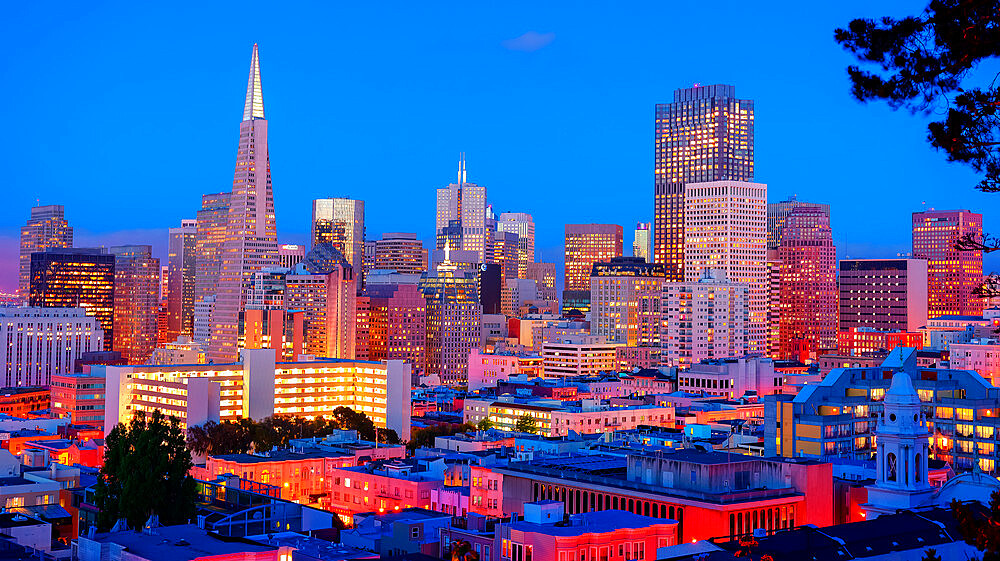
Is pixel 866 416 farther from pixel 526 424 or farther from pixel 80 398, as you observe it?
pixel 80 398

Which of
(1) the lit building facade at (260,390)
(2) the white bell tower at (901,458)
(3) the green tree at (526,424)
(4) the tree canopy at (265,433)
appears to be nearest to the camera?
(2) the white bell tower at (901,458)

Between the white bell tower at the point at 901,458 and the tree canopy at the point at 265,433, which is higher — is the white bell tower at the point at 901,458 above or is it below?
above

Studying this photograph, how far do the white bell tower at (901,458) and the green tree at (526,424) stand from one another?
98604mm

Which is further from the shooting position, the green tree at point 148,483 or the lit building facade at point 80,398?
the lit building facade at point 80,398

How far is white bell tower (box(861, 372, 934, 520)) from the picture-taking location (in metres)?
66.6

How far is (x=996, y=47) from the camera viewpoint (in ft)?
78.0

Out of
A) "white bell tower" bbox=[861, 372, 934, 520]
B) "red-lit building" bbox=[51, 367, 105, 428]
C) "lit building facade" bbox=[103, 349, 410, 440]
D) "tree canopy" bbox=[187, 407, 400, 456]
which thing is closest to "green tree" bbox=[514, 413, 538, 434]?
"tree canopy" bbox=[187, 407, 400, 456]

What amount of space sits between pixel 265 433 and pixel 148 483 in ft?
225

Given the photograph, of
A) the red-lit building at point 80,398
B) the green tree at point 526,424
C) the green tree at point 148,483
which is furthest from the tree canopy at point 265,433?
the green tree at point 148,483

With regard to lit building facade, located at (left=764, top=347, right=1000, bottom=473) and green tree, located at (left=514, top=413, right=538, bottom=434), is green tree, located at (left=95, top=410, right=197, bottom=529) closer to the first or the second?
lit building facade, located at (left=764, top=347, right=1000, bottom=473)

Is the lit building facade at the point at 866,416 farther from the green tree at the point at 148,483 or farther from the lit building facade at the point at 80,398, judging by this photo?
the lit building facade at the point at 80,398

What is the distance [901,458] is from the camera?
219ft

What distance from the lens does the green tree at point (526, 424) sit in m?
166

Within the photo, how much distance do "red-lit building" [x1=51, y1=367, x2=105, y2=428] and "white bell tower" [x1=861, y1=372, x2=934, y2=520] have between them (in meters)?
→ 142
